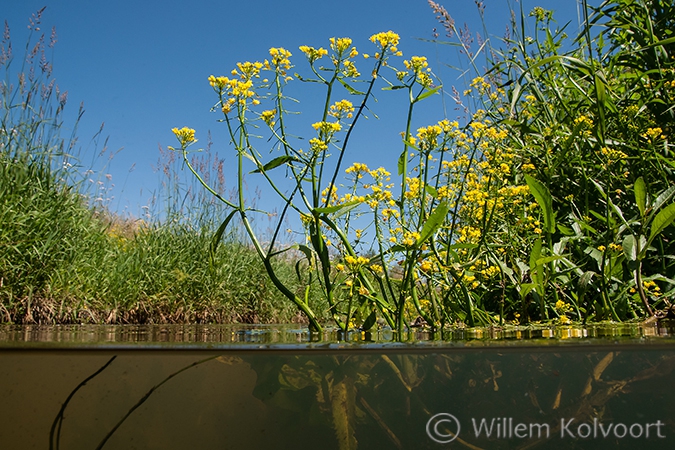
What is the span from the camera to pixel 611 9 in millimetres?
2340

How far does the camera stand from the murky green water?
144 centimetres

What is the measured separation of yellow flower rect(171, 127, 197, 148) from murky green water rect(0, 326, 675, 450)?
2.01ft

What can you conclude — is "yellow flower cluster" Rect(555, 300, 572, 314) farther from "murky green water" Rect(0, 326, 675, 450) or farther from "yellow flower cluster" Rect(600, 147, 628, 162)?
"yellow flower cluster" Rect(600, 147, 628, 162)

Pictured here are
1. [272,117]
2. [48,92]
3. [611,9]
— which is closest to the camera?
[272,117]

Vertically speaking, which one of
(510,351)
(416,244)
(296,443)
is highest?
(416,244)

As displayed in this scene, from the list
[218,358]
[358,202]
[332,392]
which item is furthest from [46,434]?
[358,202]

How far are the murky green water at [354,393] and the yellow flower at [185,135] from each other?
0.61m

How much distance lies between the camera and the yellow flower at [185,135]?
1.78 m

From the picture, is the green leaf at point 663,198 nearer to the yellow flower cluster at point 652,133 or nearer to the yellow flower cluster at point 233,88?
the yellow flower cluster at point 652,133

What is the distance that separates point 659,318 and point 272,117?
1401mm

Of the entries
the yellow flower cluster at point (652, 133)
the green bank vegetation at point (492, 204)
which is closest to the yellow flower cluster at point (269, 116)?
the green bank vegetation at point (492, 204)

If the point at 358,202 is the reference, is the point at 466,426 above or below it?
below

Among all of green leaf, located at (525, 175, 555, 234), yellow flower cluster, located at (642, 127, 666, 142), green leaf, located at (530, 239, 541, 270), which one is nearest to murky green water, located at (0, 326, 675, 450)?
green leaf, located at (530, 239, 541, 270)

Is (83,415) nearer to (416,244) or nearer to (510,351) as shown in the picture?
(416,244)
